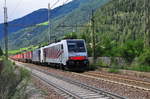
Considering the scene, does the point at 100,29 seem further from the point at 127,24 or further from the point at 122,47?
the point at 122,47

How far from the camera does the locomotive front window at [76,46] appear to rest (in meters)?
29.1

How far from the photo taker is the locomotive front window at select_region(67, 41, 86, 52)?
29.1 m

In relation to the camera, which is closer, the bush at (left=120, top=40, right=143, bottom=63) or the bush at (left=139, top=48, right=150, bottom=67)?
the bush at (left=139, top=48, right=150, bottom=67)

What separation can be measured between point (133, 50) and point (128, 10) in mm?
164645

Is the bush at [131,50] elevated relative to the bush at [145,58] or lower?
elevated

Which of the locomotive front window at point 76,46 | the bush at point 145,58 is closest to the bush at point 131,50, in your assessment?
the bush at point 145,58

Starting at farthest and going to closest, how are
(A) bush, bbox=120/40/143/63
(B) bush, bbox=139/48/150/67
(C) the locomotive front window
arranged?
(A) bush, bbox=120/40/143/63 → (C) the locomotive front window → (B) bush, bbox=139/48/150/67

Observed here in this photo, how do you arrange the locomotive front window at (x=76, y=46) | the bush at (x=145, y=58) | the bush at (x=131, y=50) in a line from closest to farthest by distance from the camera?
the bush at (x=145, y=58) → the locomotive front window at (x=76, y=46) → the bush at (x=131, y=50)

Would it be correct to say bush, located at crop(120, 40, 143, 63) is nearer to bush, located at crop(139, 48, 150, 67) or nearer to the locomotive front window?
bush, located at crop(139, 48, 150, 67)

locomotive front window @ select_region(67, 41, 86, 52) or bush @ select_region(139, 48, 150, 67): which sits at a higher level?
locomotive front window @ select_region(67, 41, 86, 52)

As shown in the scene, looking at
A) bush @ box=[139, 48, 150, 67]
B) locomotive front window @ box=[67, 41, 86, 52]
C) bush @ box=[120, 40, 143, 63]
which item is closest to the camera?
bush @ box=[139, 48, 150, 67]

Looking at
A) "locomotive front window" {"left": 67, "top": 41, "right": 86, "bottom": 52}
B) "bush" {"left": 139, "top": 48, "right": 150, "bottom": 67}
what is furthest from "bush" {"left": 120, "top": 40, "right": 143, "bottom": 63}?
"locomotive front window" {"left": 67, "top": 41, "right": 86, "bottom": 52}

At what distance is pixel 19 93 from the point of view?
9.22 meters

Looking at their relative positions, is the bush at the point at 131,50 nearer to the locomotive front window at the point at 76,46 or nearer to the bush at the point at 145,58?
the bush at the point at 145,58
